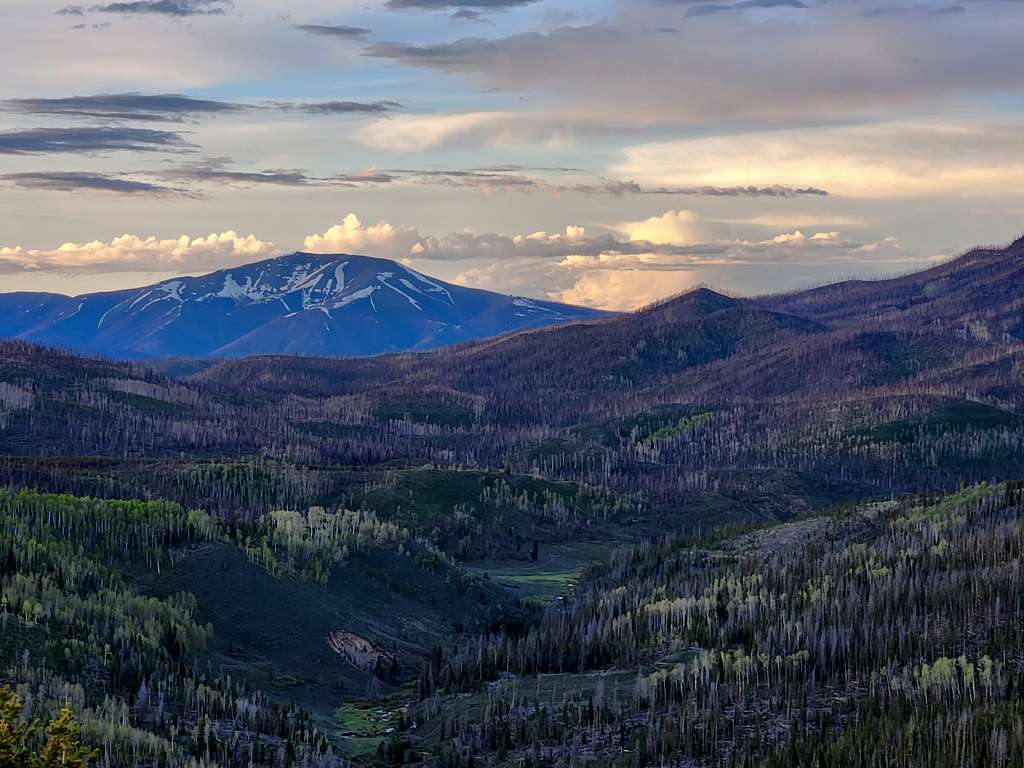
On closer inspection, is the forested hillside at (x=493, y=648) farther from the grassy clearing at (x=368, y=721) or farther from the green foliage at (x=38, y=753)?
the green foliage at (x=38, y=753)

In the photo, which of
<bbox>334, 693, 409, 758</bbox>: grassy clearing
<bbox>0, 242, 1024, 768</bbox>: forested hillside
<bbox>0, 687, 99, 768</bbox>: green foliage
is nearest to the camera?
<bbox>0, 687, 99, 768</bbox>: green foliage

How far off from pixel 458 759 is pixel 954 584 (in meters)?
41.9

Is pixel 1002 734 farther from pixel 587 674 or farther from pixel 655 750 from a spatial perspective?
pixel 587 674

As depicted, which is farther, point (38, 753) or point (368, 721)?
point (368, 721)

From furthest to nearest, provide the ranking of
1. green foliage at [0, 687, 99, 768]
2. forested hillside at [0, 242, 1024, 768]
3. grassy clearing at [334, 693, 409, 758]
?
grassy clearing at [334, 693, 409, 758]
forested hillside at [0, 242, 1024, 768]
green foliage at [0, 687, 99, 768]

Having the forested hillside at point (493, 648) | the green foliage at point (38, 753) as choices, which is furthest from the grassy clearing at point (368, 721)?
the green foliage at point (38, 753)

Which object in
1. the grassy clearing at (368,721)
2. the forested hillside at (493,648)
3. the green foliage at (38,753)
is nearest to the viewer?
the green foliage at (38,753)

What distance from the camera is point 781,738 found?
78562 millimetres

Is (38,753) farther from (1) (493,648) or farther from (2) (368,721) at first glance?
(1) (493,648)

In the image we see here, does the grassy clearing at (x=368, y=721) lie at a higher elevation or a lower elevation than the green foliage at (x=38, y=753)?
lower

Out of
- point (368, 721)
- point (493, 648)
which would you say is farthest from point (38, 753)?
point (493, 648)

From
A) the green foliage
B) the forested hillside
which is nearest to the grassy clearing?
the forested hillside

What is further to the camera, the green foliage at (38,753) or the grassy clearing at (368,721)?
the grassy clearing at (368,721)

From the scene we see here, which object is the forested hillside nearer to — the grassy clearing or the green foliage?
the grassy clearing
